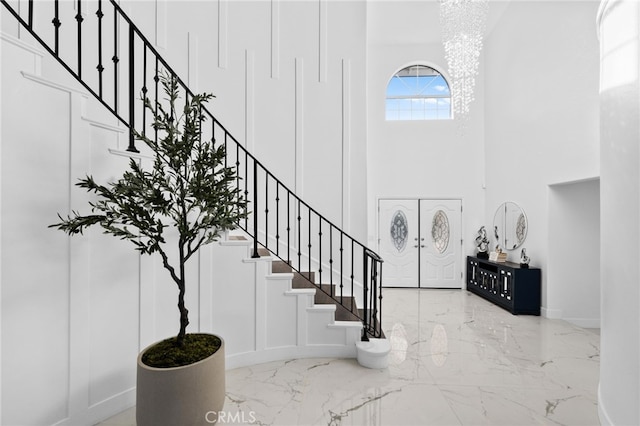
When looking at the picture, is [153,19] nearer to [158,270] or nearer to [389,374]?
[158,270]

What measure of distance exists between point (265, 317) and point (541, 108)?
5.36m

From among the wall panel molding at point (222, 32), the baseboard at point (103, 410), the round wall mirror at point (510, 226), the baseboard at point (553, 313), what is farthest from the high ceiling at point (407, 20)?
the baseboard at point (103, 410)

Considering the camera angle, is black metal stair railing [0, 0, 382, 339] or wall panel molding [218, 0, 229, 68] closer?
black metal stair railing [0, 0, 382, 339]

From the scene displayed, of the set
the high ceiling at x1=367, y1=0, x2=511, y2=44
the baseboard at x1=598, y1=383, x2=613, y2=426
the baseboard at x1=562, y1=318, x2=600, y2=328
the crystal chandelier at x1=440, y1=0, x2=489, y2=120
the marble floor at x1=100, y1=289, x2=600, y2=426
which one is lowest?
the baseboard at x1=562, y1=318, x2=600, y2=328

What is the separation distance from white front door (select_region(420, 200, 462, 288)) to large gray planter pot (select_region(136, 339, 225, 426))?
5770 millimetres

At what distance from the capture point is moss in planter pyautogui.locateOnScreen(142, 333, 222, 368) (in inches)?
71.2

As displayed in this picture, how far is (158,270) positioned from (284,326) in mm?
1355

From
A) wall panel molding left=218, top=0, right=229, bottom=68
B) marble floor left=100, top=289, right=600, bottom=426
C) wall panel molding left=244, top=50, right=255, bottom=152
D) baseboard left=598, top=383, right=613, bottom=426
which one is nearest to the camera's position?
baseboard left=598, top=383, right=613, bottom=426

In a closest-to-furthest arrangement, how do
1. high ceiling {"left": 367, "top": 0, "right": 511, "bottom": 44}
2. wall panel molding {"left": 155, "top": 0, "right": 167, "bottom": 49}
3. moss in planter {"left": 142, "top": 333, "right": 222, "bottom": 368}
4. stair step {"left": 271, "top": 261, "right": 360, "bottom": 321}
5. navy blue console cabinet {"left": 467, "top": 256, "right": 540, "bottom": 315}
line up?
moss in planter {"left": 142, "top": 333, "right": 222, "bottom": 368} < stair step {"left": 271, "top": 261, "right": 360, "bottom": 321} < wall panel molding {"left": 155, "top": 0, "right": 167, "bottom": 49} < navy blue console cabinet {"left": 467, "top": 256, "right": 540, "bottom": 315} < high ceiling {"left": 367, "top": 0, "right": 511, "bottom": 44}

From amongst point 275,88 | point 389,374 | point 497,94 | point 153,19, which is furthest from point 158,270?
point 497,94

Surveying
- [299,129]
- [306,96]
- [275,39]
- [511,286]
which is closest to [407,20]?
[275,39]

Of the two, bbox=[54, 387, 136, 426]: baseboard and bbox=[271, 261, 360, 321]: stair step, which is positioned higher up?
bbox=[271, 261, 360, 321]: stair step

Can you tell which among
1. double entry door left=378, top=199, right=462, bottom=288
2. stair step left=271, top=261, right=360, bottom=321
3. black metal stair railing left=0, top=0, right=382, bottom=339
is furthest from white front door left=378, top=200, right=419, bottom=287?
stair step left=271, top=261, right=360, bottom=321

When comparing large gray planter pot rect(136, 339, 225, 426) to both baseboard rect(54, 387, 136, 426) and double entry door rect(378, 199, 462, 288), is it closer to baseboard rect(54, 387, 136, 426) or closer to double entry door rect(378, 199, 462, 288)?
baseboard rect(54, 387, 136, 426)
